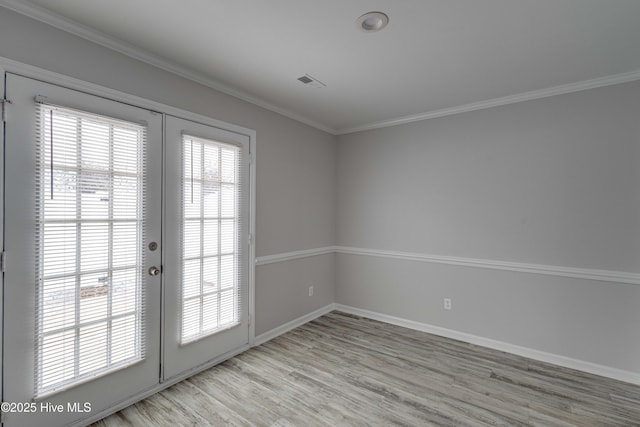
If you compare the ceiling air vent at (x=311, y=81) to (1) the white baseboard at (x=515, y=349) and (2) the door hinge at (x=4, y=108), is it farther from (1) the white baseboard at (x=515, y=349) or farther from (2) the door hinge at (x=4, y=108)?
(1) the white baseboard at (x=515, y=349)

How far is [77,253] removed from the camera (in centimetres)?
191

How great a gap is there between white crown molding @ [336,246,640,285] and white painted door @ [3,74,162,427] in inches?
112

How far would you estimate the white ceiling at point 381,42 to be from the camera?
1.76 m

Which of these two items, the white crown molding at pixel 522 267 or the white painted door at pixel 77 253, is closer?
the white painted door at pixel 77 253

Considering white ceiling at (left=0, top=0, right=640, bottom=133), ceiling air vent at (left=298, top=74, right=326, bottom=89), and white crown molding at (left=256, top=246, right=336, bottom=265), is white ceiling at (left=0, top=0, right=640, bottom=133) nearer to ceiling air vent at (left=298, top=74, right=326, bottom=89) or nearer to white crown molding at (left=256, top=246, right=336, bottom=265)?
ceiling air vent at (left=298, top=74, right=326, bottom=89)

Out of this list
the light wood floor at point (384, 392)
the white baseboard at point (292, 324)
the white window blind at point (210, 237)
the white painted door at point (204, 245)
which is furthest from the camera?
the white baseboard at point (292, 324)

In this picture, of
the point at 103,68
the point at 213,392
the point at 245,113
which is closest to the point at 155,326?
the point at 213,392

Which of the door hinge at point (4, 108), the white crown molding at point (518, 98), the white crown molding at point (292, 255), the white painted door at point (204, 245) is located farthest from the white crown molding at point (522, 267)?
the door hinge at point (4, 108)

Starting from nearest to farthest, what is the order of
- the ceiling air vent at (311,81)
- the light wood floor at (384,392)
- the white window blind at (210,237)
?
the light wood floor at (384,392) < the white window blind at (210,237) < the ceiling air vent at (311,81)

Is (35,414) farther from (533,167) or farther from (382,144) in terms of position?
(533,167)

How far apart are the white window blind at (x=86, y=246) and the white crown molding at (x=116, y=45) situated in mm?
549

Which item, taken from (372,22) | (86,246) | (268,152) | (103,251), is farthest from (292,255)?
(372,22)

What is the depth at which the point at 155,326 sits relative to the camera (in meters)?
2.31

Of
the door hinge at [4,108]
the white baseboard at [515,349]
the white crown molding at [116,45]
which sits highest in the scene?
the white crown molding at [116,45]
